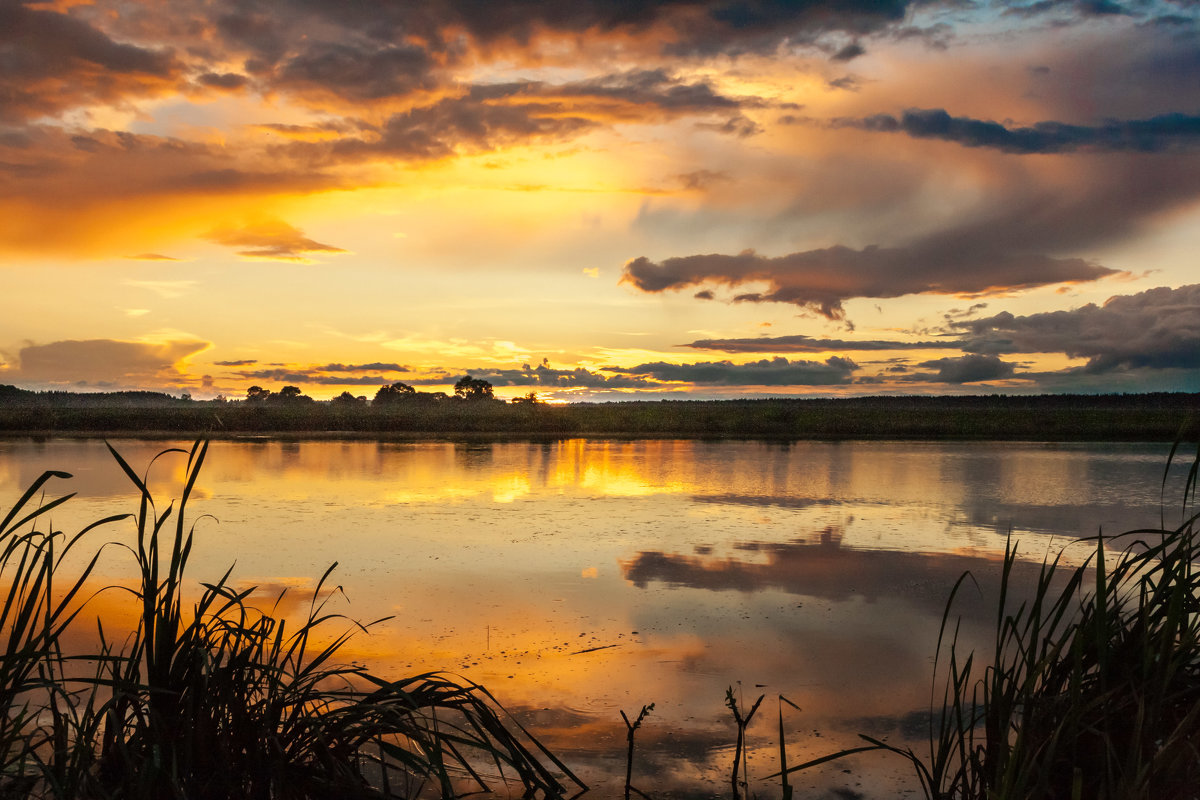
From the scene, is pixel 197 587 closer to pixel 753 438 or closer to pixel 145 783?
pixel 145 783

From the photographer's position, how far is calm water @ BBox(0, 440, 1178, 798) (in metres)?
4.87

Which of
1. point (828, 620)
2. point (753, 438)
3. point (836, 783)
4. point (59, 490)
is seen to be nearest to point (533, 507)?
point (828, 620)

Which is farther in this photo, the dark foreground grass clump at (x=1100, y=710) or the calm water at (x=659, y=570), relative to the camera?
the calm water at (x=659, y=570)

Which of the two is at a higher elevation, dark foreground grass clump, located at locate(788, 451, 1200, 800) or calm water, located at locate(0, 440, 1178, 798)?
dark foreground grass clump, located at locate(788, 451, 1200, 800)

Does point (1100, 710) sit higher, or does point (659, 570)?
point (1100, 710)

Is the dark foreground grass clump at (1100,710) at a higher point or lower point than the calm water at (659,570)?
higher

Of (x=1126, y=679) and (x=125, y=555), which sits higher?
(x=1126, y=679)

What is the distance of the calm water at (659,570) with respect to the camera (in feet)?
16.0

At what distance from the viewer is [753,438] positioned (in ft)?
109

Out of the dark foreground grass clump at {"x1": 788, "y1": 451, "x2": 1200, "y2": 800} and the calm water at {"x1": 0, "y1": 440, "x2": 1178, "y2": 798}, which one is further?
the calm water at {"x1": 0, "y1": 440, "x2": 1178, "y2": 798}

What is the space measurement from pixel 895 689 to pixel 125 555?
24.9 ft

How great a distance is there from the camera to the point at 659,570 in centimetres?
860

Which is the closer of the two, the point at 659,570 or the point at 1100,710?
the point at 1100,710

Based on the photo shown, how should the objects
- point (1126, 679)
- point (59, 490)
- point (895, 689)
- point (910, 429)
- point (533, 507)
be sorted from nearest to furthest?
point (1126, 679), point (895, 689), point (533, 507), point (59, 490), point (910, 429)
